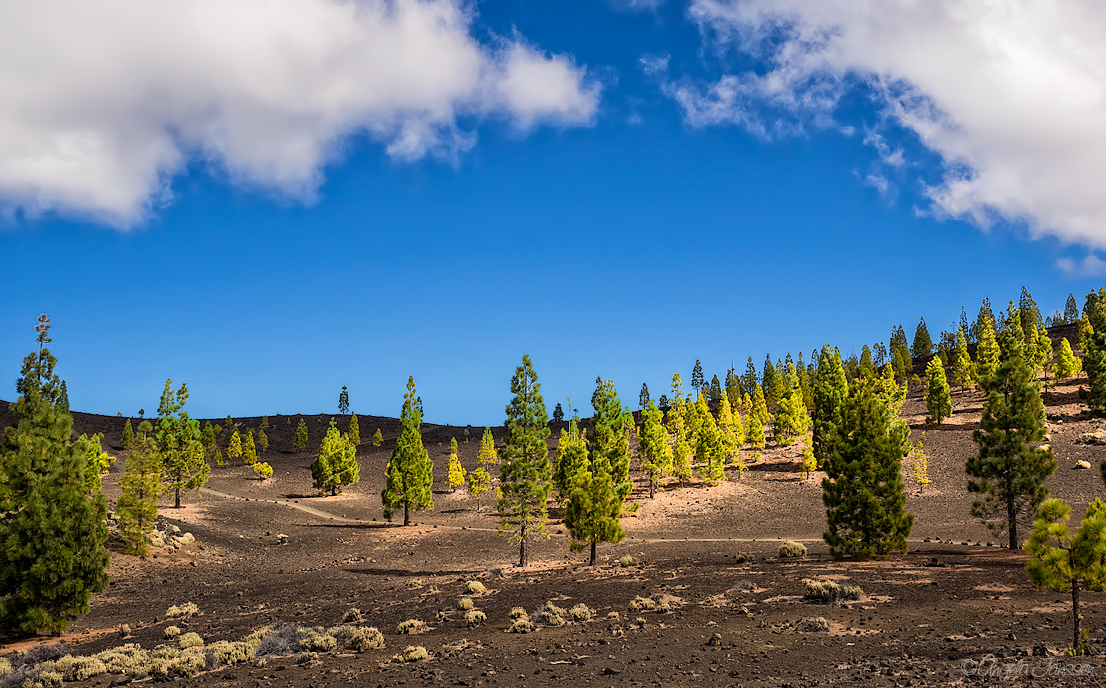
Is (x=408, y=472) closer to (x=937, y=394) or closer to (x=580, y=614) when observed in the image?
(x=580, y=614)

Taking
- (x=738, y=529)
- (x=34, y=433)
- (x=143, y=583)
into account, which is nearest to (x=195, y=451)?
(x=143, y=583)

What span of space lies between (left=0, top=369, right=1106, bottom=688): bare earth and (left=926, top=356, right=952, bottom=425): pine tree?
27.7 m

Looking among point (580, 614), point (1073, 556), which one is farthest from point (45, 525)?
point (1073, 556)

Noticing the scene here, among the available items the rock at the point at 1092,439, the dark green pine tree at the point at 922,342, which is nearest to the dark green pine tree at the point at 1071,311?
the dark green pine tree at the point at 922,342

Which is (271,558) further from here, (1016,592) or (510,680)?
(1016,592)

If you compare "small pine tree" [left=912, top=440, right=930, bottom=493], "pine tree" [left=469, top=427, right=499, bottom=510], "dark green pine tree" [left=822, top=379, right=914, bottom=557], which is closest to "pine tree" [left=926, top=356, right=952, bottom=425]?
"small pine tree" [left=912, top=440, right=930, bottom=493]

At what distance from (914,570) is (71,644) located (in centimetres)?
3331

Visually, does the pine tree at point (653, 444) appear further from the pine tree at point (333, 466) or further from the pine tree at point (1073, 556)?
the pine tree at point (1073, 556)

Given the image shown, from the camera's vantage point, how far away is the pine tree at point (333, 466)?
83.0m

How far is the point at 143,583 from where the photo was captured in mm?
37594

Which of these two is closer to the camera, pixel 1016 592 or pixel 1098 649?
pixel 1098 649

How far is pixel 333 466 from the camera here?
83.9 m

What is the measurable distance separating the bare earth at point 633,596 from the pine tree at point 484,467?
7915 mm

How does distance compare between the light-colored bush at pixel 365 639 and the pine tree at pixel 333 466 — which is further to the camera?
the pine tree at pixel 333 466
